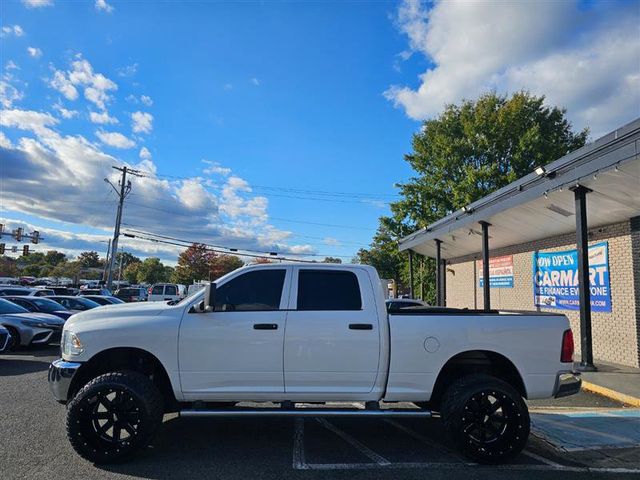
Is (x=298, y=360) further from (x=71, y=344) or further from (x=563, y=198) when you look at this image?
(x=563, y=198)

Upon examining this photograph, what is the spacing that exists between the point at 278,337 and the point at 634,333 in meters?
10.4

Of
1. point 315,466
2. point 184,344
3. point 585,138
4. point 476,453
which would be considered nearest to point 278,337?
point 184,344

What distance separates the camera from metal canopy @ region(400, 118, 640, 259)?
9.08 m

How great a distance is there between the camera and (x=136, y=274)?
113 metres

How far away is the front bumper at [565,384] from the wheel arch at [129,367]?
4214 millimetres

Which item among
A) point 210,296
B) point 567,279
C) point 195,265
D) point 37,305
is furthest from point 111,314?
point 195,265

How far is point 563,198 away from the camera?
1143 cm

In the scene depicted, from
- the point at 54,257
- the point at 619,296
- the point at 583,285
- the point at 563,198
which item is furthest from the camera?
the point at 54,257

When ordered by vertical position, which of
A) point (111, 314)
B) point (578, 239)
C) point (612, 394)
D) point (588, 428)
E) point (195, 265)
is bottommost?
point (588, 428)

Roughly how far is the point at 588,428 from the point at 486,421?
225cm

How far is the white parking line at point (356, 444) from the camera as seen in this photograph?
194 inches

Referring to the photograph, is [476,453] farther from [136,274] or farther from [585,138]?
[136,274]

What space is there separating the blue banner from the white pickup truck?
347 inches

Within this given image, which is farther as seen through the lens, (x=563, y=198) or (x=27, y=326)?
(x=27, y=326)
